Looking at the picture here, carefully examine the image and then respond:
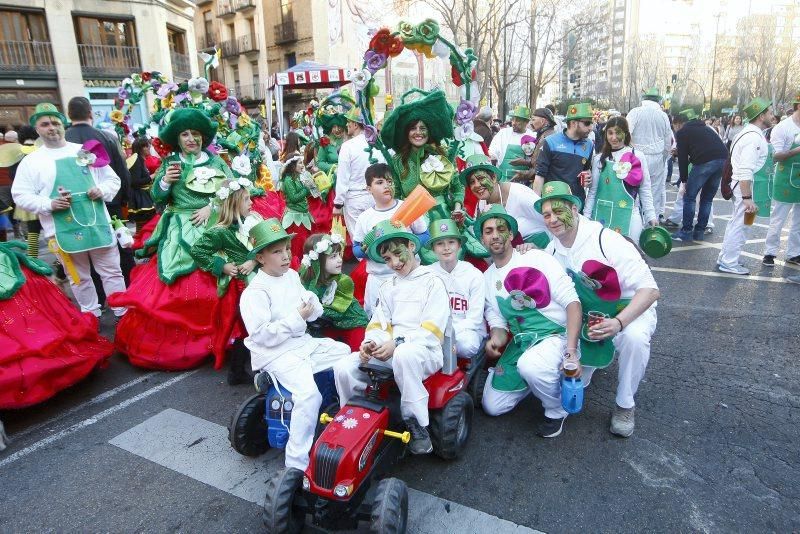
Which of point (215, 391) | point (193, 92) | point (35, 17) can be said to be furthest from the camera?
point (35, 17)

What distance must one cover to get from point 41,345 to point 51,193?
5.59 feet

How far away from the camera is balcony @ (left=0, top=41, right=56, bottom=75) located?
1867cm

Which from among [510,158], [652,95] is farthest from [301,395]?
[652,95]

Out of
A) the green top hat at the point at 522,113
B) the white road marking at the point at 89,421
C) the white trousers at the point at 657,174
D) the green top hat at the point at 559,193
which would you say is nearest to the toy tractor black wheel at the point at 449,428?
the green top hat at the point at 559,193

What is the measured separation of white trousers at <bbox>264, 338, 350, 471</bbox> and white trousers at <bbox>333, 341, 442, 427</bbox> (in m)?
0.17

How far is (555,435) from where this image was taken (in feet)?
10.6

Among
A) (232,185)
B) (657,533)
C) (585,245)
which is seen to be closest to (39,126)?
(232,185)

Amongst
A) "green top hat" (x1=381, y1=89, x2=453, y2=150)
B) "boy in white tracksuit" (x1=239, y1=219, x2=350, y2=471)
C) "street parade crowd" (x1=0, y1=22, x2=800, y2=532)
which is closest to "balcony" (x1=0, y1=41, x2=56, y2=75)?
"street parade crowd" (x1=0, y1=22, x2=800, y2=532)

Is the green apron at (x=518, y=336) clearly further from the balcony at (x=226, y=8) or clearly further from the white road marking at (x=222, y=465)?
the balcony at (x=226, y=8)

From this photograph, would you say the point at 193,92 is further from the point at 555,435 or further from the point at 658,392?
the point at 658,392

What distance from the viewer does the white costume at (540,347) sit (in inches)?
124

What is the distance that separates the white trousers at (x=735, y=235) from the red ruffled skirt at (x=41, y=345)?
22.5ft

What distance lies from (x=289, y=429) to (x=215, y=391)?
57.7 inches

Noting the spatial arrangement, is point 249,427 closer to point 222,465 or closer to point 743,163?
point 222,465
